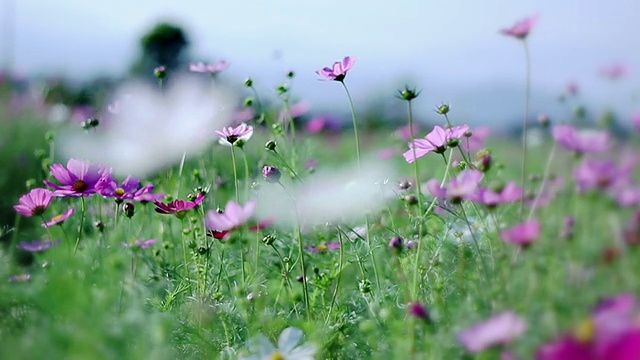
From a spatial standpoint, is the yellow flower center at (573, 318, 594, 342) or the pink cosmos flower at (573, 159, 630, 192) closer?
the yellow flower center at (573, 318, 594, 342)

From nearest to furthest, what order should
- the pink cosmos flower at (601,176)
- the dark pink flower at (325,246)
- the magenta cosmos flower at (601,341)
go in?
the magenta cosmos flower at (601,341) < the pink cosmos flower at (601,176) < the dark pink flower at (325,246)

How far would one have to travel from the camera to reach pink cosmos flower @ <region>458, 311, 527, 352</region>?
67 centimetres

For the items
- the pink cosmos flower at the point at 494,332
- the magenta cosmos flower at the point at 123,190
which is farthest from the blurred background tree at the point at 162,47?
the pink cosmos flower at the point at 494,332

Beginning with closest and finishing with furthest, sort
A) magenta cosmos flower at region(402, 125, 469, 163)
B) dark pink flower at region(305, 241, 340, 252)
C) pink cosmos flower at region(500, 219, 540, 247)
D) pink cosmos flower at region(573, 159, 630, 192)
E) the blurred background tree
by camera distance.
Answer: pink cosmos flower at region(500, 219, 540, 247) → pink cosmos flower at region(573, 159, 630, 192) → magenta cosmos flower at region(402, 125, 469, 163) → dark pink flower at region(305, 241, 340, 252) → the blurred background tree

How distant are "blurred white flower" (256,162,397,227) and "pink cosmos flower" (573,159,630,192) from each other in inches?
17.4

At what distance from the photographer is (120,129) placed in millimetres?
2131

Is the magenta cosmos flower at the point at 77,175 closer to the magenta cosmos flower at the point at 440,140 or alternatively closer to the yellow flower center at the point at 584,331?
the magenta cosmos flower at the point at 440,140

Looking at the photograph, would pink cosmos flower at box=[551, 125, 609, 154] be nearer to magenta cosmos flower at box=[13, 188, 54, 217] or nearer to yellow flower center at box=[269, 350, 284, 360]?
yellow flower center at box=[269, 350, 284, 360]

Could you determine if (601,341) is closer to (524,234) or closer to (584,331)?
(584,331)

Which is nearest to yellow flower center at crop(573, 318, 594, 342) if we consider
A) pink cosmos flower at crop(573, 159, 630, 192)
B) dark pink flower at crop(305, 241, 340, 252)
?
pink cosmos flower at crop(573, 159, 630, 192)

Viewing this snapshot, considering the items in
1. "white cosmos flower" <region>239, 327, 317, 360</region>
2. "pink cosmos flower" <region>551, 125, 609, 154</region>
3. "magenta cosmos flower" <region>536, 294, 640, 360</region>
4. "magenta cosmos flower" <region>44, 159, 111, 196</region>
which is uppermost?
"pink cosmos flower" <region>551, 125, 609, 154</region>

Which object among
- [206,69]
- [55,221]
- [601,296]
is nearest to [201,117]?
[206,69]

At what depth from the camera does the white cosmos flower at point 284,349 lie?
103 cm

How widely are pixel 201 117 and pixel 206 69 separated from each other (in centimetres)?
11
